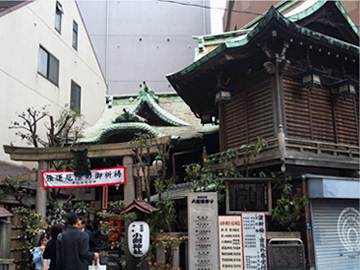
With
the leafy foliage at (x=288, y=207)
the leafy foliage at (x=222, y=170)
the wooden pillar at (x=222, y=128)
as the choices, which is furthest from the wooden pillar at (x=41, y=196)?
the leafy foliage at (x=288, y=207)

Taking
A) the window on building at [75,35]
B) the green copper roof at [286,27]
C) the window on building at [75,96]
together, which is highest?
the window on building at [75,35]

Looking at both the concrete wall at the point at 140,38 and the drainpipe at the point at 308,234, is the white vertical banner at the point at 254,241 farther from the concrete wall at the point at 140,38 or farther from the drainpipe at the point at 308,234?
the concrete wall at the point at 140,38

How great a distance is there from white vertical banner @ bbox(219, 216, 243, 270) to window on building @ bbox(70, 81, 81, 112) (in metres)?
16.0

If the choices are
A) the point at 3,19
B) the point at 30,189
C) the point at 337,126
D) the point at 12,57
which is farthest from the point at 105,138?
the point at 337,126

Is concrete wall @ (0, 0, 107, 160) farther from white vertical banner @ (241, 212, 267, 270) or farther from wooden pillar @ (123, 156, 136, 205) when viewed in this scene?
white vertical banner @ (241, 212, 267, 270)

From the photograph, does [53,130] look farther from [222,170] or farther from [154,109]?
[154,109]

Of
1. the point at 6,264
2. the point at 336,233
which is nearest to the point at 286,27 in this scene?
the point at 336,233

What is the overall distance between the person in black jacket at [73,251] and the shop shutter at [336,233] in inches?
294

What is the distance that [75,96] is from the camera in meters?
23.9

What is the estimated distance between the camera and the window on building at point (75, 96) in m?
23.3

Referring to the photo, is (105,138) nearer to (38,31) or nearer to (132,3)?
(38,31)

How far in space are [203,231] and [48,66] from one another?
15146 millimetres

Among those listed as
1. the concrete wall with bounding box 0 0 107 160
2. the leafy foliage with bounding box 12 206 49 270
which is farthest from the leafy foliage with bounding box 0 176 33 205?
the concrete wall with bounding box 0 0 107 160

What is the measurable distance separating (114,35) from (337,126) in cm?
2620
